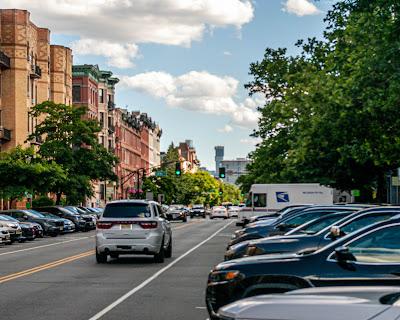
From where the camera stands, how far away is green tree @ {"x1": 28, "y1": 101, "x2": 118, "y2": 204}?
66875 millimetres

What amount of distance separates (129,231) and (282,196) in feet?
93.4

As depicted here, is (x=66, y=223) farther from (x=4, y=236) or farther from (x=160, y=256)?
(x=160, y=256)

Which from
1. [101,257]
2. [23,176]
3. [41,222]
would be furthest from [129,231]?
[23,176]

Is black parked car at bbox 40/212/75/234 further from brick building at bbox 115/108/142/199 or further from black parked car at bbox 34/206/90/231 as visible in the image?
brick building at bbox 115/108/142/199

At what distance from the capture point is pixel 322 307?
422cm

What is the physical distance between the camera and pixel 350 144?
3841 centimetres

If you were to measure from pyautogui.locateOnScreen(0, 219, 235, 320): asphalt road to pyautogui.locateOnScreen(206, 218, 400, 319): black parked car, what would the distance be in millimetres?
3106

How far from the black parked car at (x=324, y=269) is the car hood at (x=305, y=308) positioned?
4822 mm

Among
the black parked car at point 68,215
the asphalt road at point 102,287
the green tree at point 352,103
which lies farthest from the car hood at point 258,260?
the black parked car at point 68,215

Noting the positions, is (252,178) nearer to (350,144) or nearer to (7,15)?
(7,15)

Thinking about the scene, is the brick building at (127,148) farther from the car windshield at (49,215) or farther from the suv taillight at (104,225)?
the suv taillight at (104,225)

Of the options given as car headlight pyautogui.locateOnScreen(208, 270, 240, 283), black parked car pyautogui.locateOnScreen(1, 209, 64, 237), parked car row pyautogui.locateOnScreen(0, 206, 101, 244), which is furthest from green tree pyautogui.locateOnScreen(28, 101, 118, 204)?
car headlight pyautogui.locateOnScreen(208, 270, 240, 283)

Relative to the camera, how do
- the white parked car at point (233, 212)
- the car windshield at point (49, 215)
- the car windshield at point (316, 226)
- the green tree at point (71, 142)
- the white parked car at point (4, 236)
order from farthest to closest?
the white parked car at point (233, 212), the green tree at point (71, 142), the car windshield at point (49, 215), the white parked car at point (4, 236), the car windshield at point (316, 226)

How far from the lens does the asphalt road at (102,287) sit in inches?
524
